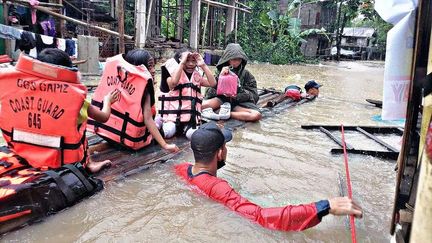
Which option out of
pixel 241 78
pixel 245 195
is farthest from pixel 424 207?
pixel 241 78

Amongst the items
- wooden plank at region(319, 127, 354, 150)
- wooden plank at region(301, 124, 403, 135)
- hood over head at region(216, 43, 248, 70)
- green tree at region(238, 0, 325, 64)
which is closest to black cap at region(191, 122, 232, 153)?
wooden plank at region(319, 127, 354, 150)

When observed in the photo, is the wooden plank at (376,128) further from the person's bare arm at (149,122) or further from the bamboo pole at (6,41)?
the bamboo pole at (6,41)

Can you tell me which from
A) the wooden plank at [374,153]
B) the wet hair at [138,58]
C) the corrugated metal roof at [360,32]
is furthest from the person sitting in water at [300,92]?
the corrugated metal roof at [360,32]

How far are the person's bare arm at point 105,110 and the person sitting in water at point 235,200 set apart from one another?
81cm

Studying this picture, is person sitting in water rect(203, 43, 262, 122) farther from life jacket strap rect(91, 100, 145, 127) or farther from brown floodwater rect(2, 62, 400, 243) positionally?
life jacket strap rect(91, 100, 145, 127)

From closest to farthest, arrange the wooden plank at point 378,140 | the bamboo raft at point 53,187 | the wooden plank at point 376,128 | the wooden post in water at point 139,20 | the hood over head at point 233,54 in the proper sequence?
the bamboo raft at point 53,187 < the wooden plank at point 378,140 < the hood over head at point 233,54 < the wooden plank at point 376,128 < the wooden post in water at point 139,20

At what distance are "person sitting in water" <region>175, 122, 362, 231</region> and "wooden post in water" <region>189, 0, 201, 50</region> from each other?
42.7 feet

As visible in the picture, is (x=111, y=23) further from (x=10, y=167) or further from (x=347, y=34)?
(x=347, y=34)

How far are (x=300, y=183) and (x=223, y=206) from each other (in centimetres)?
127

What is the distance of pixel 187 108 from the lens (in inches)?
182

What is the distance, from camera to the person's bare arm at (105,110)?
312 cm

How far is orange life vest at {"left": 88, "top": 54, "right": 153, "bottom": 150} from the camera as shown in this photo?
3.73 meters

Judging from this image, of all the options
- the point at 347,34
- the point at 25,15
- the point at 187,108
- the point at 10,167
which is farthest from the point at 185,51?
the point at 347,34

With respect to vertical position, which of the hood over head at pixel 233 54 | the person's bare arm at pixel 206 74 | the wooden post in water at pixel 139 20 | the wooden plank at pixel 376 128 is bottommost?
the wooden plank at pixel 376 128
